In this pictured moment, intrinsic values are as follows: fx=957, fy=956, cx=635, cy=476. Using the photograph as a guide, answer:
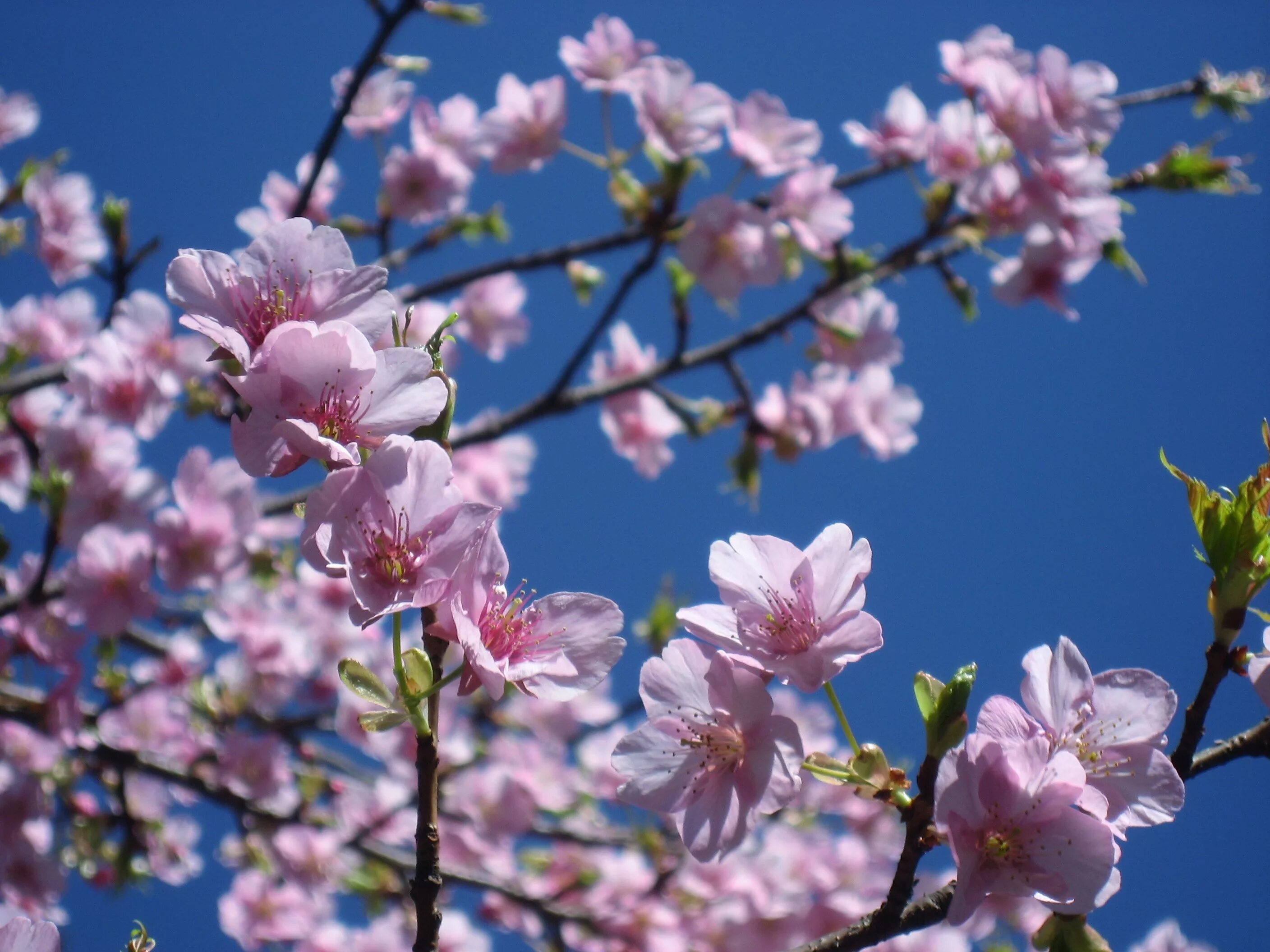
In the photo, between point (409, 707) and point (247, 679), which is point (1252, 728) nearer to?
point (409, 707)

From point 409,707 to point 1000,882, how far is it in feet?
2.41

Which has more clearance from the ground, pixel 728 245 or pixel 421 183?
pixel 421 183

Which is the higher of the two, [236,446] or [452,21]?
[452,21]

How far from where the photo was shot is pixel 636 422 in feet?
14.1

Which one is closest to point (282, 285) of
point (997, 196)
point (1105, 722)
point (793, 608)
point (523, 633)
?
point (523, 633)

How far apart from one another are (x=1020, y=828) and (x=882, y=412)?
3.13 meters

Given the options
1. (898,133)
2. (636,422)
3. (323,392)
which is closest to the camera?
(323,392)

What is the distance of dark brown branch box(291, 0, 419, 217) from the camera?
2.70 metres

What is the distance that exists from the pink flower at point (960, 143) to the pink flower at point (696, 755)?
8.13 ft

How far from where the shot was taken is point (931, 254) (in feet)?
11.0

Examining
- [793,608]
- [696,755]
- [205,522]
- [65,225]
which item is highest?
[65,225]

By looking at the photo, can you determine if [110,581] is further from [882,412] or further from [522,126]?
[882,412]

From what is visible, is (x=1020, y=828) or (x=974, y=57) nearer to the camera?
(x=1020, y=828)

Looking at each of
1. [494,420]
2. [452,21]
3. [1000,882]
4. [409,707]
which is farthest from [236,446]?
[452,21]
